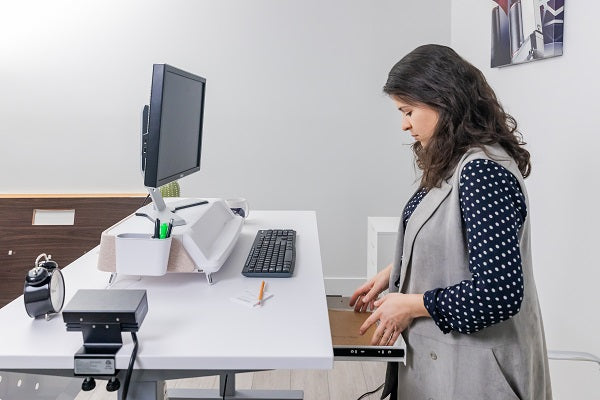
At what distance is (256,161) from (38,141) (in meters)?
1.30

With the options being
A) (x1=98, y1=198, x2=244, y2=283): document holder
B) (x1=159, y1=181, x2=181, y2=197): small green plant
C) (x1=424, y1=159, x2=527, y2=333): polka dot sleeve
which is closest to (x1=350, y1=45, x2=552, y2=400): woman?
(x1=424, y1=159, x2=527, y2=333): polka dot sleeve

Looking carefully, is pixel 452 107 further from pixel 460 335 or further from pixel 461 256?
pixel 460 335

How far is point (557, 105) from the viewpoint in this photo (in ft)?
6.34

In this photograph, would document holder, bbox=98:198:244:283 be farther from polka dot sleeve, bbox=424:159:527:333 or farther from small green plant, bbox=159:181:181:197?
small green plant, bbox=159:181:181:197

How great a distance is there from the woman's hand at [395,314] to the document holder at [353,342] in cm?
3

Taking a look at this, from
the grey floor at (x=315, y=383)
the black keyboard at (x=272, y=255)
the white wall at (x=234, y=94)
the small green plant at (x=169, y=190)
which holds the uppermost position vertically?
the white wall at (x=234, y=94)

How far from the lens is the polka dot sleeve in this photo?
3.26ft

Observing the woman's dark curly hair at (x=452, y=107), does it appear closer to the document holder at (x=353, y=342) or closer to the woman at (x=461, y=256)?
the woman at (x=461, y=256)

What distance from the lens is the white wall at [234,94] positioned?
3184 mm

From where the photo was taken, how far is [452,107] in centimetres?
115

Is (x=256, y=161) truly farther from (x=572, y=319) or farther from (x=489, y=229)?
(x=489, y=229)

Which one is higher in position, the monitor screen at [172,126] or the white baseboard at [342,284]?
the monitor screen at [172,126]

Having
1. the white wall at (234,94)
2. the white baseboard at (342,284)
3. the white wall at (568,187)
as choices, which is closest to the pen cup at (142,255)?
the white wall at (568,187)

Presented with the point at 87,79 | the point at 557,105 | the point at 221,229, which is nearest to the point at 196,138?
the point at 221,229
